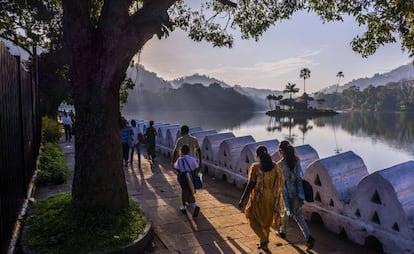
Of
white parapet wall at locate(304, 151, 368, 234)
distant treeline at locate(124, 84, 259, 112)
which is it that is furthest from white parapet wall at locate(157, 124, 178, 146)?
distant treeline at locate(124, 84, 259, 112)

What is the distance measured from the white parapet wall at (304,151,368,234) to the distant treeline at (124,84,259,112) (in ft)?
320

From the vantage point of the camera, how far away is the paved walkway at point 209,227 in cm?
413

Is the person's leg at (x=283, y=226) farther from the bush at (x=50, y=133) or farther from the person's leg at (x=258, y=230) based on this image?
the bush at (x=50, y=133)

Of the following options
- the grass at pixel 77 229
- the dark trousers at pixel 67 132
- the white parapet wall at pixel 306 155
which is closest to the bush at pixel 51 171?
the grass at pixel 77 229

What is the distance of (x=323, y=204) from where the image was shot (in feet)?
15.8

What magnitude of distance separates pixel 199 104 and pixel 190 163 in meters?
99.3

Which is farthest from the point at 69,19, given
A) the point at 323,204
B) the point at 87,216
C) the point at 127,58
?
the point at 323,204

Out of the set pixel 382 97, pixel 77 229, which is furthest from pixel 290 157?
pixel 382 97

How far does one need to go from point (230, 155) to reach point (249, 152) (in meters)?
0.78

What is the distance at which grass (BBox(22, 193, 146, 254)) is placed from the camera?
12.2 ft

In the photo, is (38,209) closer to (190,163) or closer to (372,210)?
(190,163)

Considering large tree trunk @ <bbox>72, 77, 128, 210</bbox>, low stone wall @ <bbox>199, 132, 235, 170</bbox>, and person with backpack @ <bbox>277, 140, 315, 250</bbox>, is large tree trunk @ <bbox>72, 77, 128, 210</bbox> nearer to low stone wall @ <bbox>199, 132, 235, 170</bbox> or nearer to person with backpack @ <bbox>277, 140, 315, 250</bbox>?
person with backpack @ <bbox>277, 140, 315, 250</bbox>

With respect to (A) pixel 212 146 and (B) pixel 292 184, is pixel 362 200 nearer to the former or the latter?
(B) pixel 292 184

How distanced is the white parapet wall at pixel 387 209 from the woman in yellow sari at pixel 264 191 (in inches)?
40.6
